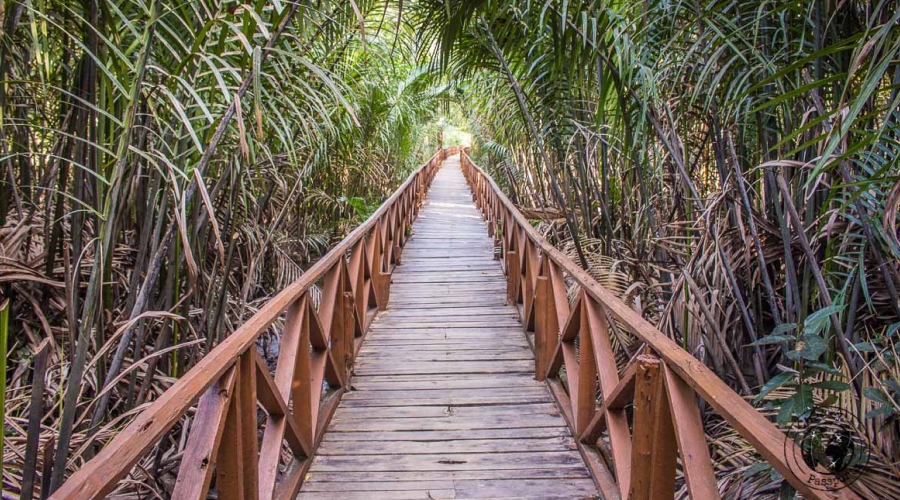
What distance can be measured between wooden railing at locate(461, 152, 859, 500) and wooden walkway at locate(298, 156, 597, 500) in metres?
0.16

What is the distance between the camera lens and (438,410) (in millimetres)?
3238

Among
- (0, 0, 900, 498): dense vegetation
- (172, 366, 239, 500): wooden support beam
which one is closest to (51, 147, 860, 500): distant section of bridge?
(172, 366, 239, 500): wooden support beam

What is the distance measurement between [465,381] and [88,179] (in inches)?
90.8

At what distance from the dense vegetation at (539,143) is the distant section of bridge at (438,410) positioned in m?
0.21

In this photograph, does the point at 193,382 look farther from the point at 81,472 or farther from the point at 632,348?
the point at 632,348

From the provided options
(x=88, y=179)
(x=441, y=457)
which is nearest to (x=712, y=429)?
(x=441, y=457)

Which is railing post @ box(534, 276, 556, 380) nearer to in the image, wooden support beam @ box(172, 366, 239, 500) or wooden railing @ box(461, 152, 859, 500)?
wooden railing @ box(461, 152, 859, 500)

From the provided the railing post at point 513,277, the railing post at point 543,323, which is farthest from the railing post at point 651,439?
the railing post at point 513,277

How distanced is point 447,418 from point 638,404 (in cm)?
146

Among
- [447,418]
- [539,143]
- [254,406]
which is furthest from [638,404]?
[539,143]

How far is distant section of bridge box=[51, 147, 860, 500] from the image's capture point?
4.72ft

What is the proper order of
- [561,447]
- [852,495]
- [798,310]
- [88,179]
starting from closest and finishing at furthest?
1. [852,495]
2. [88,179]
3. [798,310]
4. [561,447]

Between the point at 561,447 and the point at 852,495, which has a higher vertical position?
the point at 852,495

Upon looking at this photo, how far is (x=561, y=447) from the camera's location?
278 cm
